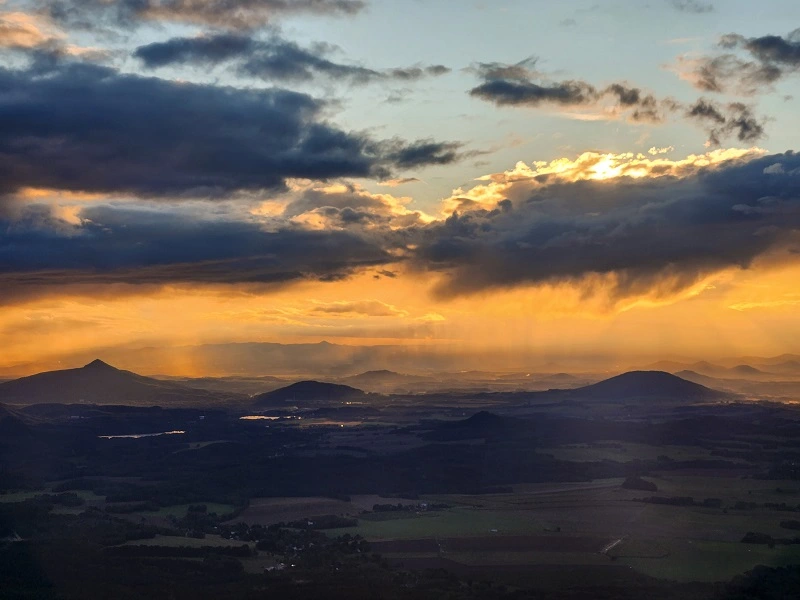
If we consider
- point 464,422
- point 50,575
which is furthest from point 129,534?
point 464,422

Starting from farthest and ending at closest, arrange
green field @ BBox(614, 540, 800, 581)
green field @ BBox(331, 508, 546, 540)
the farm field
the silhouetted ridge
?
the silhouetted ridge < green field @ BBox(331, 508, 546, 540) < the farm field < green field @ BBox(614, 540, 800, 581)

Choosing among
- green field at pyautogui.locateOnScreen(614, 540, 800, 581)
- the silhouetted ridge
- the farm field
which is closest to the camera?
green field at pyautogui.locateOnScreen(614, 540, 800, 581)

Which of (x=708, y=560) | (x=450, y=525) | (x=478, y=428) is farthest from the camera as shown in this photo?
(x=478, y=428)

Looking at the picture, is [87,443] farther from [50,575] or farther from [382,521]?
[50,575]

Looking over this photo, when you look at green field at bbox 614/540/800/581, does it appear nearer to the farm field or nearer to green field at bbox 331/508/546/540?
the farm field

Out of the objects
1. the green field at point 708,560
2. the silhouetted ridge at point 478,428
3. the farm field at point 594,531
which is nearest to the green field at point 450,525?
the farm field at point 594,531

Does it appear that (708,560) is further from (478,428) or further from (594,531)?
(478,428)

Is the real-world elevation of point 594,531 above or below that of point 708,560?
above

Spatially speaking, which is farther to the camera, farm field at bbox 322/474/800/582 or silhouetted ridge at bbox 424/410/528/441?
silhouetted ridge at bbox 424/410/528/441

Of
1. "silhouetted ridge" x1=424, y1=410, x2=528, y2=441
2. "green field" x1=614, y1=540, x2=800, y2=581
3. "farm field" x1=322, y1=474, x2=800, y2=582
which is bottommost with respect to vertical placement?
"green field" x1=614, y1=540, x2=800, y2=581

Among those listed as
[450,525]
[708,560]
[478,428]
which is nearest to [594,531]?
[708,560]

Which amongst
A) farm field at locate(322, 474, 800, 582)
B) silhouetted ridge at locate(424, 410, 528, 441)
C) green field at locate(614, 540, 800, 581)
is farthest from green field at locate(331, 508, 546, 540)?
silhouetted ridge at locate(424, 410, 528, 441)
